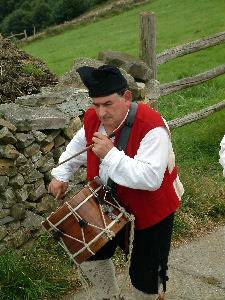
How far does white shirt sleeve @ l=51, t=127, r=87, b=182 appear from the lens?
3.45m

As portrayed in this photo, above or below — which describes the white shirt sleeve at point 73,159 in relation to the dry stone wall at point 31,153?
above

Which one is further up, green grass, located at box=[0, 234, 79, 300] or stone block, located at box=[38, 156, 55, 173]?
stone block, located at box=[38, 156, 55, 173]

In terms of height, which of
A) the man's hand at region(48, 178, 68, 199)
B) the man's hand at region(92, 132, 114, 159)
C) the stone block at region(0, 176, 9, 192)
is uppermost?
the man's hand at region(92, 132, 114, 159)

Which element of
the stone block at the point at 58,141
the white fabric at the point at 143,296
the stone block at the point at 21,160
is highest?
the stone block at the point at 21,160

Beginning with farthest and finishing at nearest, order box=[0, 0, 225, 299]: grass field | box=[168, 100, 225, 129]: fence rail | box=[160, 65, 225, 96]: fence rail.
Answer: box=[168, 100, 225, 129]: fence rail
box=[160, 65, 225, 96]: fence rail
box=[0, 0, 225, 299]: grass field

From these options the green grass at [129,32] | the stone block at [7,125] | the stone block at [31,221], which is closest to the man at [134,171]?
the stone block at [7,125]

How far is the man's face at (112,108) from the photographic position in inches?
119

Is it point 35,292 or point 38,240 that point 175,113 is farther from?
point 35,292

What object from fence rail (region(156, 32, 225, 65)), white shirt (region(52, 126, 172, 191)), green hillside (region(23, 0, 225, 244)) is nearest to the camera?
white shirt (region(52, 126, 172, 191))

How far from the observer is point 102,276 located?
3656 millimetres

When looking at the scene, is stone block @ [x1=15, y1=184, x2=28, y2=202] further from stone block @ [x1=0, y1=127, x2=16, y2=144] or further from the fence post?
the fence post

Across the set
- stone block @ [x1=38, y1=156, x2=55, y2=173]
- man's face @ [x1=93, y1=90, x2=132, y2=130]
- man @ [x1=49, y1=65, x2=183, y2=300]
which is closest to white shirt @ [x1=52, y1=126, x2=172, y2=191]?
man @ [x1=49, y1=65, x2=183, y2=300]

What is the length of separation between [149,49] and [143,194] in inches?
127

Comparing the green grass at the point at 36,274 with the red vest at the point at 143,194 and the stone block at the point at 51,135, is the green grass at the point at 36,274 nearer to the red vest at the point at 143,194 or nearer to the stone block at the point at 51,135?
the stone block at the point at 51,135
